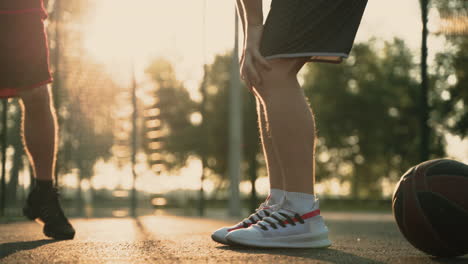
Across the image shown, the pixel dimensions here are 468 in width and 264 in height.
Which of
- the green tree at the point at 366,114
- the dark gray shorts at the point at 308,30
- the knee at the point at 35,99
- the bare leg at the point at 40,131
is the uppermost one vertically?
the dark gray shorts at the point at 308,30

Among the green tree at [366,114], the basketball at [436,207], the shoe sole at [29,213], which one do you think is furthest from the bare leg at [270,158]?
the green tree at [366,114]

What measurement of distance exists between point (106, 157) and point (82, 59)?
6.19ft

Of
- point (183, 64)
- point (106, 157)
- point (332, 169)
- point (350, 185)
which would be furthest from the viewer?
point (350, 185)

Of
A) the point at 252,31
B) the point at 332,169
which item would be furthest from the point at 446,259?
the point at 332,169

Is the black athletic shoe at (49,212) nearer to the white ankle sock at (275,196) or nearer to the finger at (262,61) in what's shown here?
the white ankle sock at (275,196)

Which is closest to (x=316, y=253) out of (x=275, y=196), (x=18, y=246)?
(x=275, y=196)

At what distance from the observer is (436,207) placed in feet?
6.46

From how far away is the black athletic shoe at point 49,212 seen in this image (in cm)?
269

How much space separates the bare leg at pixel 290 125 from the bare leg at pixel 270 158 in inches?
5.0

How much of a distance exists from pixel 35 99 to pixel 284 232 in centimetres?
131

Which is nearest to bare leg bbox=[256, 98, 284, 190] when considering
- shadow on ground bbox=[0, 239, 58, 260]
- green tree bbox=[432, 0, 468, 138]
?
shadow on ground bbox=[0, 239, 58, 260]

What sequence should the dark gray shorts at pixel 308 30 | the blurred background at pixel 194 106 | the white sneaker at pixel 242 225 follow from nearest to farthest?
the dark gray shorts at pixel 308 30
the white sneaker at pixel 242 225
the blurred background at pixel 194 106

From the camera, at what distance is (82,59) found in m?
8.06

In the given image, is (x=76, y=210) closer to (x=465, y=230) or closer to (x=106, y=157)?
(x=106, y=157)
